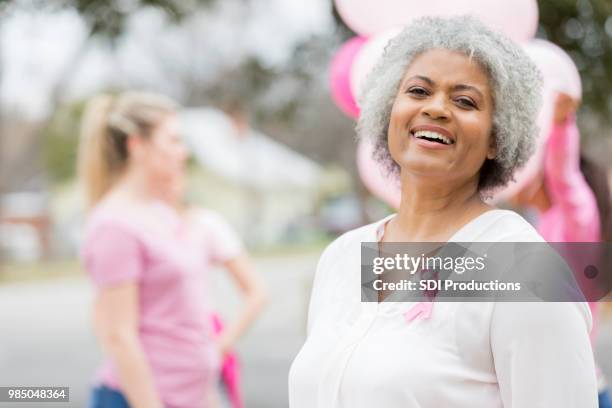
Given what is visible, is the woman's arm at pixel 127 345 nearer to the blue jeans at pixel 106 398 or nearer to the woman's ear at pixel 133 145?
the blue jeans at pixel 106 398

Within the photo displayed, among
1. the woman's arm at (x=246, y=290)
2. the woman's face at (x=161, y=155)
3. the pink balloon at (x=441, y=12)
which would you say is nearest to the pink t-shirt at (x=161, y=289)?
the woman's face at (x=161, y=155)

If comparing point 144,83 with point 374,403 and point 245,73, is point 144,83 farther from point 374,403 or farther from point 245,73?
point 374,403

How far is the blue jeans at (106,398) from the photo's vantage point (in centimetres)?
275

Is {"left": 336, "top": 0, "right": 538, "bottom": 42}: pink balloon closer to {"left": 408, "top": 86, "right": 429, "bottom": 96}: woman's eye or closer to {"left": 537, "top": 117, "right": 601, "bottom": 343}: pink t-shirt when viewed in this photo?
{"left": 537, "top": 117, "right": 601, "bottom": 343}: pink t-shirt

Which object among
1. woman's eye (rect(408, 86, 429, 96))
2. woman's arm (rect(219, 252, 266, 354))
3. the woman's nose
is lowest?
the woman's nose

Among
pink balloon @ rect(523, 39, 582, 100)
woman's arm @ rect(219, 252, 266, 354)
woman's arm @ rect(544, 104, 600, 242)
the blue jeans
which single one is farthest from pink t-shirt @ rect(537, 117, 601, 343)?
the blue jeans

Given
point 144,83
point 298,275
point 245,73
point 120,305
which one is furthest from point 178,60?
point 120,305

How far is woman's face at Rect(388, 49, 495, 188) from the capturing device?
4.93ft

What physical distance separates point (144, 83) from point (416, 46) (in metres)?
17.7

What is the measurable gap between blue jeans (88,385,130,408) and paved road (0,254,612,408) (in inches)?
11.3

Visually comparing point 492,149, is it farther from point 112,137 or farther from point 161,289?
point 112,137

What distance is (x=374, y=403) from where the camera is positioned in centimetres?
143

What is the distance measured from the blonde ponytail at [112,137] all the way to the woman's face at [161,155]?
1.0 inches

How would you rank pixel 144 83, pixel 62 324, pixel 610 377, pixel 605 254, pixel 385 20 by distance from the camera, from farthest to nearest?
1. pixel 144 83
2. pixel 62 324
3. pixel 610 377
4. pixel 385 20
5. pixel 605 254
